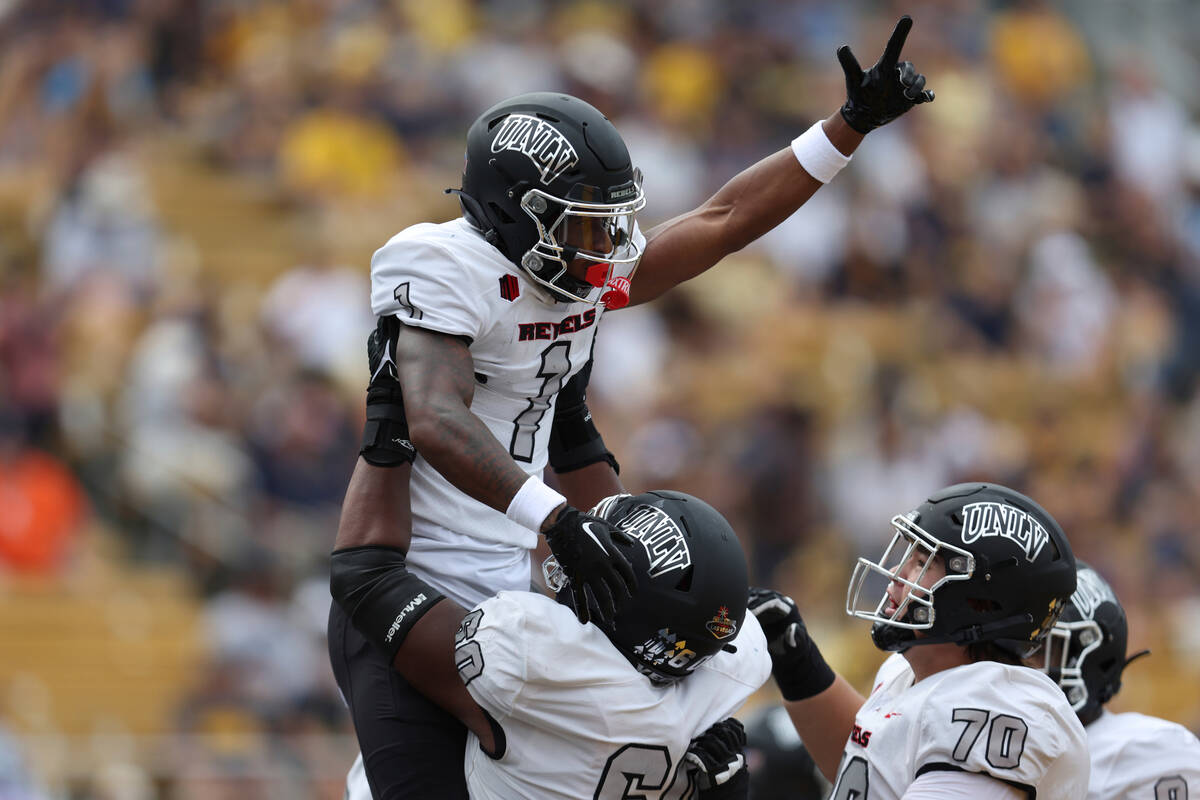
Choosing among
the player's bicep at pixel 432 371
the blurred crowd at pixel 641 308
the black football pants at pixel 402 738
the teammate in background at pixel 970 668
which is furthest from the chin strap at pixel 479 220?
the blurred crowd at pixel 641 308

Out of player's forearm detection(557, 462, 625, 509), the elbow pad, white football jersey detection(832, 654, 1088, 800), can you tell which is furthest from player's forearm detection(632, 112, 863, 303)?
white football jersey detection(832, 654, 1088, 800)

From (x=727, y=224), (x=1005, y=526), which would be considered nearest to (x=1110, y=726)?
(x=1005, y=526)

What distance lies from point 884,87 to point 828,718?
1418 millimetres

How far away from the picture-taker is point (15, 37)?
11.5 meters

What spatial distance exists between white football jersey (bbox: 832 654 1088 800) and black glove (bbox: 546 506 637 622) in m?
0.62

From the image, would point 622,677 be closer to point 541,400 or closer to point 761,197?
point 541,400

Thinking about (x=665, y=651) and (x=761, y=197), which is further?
(x=761, y=197)

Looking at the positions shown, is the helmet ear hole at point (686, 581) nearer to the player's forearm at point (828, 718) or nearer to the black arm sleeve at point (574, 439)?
the player's forearm at point (828, 718)

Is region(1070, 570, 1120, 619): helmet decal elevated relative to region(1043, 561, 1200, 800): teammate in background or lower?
elevated

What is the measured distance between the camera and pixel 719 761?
128 inches

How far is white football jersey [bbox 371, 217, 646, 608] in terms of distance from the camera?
3465mm

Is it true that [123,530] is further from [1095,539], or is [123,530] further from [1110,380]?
[1110,380]

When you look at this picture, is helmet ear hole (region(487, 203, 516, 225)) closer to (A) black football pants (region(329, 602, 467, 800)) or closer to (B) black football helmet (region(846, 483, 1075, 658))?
(A) black football pants (region(329, 602, 467, 800))

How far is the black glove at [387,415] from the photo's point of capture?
3.52 m
